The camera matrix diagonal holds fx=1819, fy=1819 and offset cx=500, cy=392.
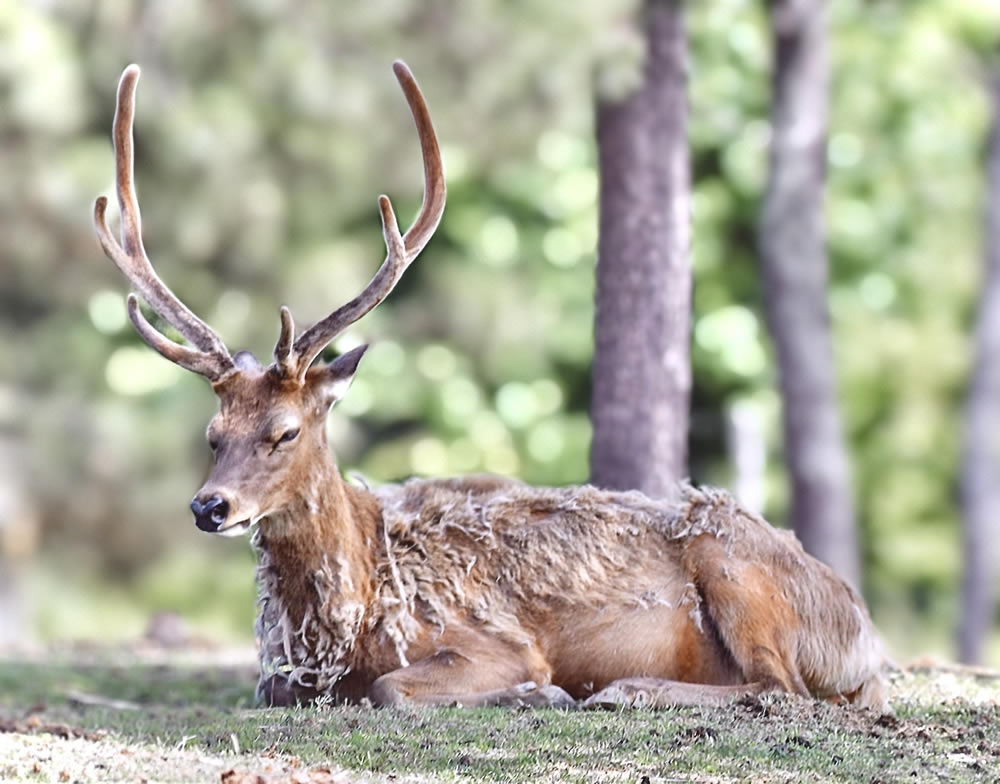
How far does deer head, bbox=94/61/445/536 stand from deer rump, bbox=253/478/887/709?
0.41 meters

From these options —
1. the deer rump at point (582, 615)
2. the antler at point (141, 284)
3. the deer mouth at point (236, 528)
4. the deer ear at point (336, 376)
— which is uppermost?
the antler at point (141, 284)

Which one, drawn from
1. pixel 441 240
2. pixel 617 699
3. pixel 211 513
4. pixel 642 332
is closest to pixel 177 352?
pixel 211 513

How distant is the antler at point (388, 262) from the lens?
7391 millimetres

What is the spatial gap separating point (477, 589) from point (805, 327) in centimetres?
892

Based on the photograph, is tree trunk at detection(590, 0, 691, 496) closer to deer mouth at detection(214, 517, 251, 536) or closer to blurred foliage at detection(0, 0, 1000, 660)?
blurred foliage at detection(0, 0, 1000, 660)

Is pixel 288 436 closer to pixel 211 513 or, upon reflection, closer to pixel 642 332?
pixel 211 513

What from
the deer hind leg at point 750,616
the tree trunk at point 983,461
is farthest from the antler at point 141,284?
the tree trunk at point 983,461

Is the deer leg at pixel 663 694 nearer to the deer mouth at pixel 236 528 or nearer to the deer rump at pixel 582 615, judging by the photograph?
the deer rump at pixel 582 615

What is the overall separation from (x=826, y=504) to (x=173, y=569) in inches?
260

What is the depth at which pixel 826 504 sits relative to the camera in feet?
51.7

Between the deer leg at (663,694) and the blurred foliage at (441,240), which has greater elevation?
the blurred foliage at (441,240)

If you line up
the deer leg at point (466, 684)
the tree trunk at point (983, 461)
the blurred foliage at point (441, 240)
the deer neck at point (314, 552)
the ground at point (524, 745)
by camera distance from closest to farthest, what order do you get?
the ground at point (524, 745) < the deer leg at point (466, 684) < the deer neck at point (314, 552) < the blurred foliage at point (441, 240) < the tree trunk at point (983, 461)

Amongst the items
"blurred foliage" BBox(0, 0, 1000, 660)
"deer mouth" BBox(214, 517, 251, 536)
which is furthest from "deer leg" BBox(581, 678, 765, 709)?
"blurred foliage" BBox(0, 0, 1000, 660)

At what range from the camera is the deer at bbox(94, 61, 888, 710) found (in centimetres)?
735
